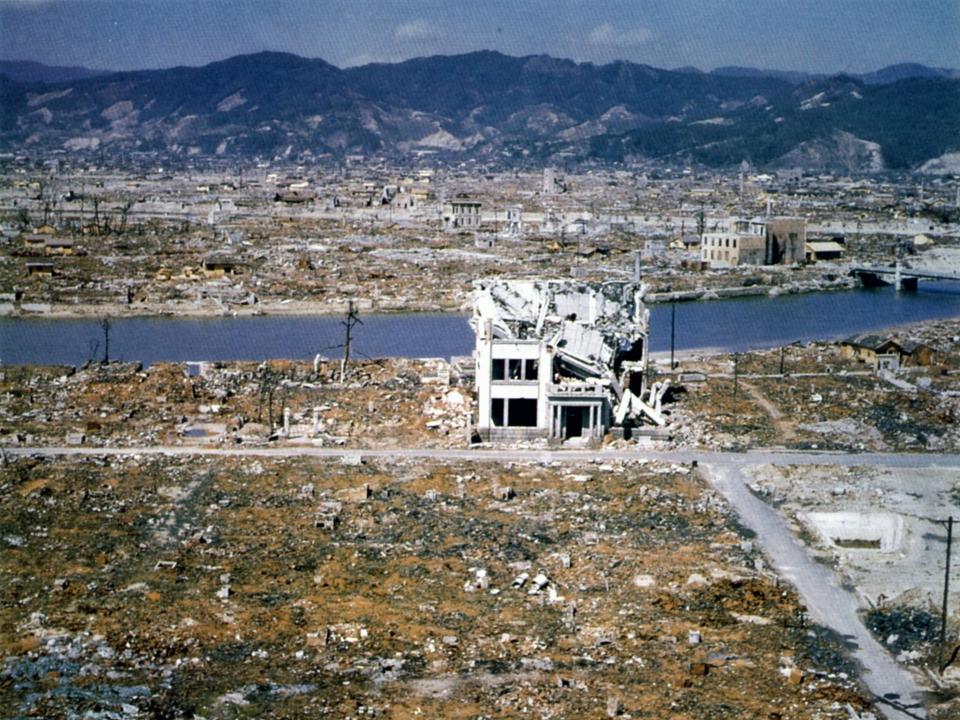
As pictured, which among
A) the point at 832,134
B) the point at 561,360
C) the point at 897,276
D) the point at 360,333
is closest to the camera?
the point at 561,360

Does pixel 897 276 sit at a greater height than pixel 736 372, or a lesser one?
greater

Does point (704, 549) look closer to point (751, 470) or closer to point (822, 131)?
point (751, 470)

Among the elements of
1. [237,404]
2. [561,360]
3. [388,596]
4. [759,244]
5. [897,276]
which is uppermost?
[759,244]

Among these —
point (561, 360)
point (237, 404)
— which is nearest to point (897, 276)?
point (561, 360)


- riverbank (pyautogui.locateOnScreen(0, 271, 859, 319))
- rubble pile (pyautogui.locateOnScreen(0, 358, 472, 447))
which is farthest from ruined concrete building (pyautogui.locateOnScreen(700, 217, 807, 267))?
rubble pile (pyautogui.locateOnScreen(0, 358, 472, 447))

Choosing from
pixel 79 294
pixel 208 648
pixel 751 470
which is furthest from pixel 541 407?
pixel 79 294

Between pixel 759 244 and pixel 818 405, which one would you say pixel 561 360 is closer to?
pixel 818 405

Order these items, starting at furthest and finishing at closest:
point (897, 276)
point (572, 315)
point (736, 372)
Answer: point (897, 276)
point (736, 372)
point (572, 315)
